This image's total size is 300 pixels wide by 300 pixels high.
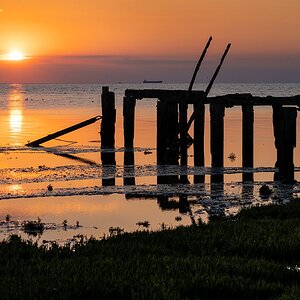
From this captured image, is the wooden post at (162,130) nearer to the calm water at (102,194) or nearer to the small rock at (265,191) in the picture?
the calm water at (102,194)

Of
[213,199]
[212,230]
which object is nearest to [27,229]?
[212,230]

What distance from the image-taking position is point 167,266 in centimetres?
1116

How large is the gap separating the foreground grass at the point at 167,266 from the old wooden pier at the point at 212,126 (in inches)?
398

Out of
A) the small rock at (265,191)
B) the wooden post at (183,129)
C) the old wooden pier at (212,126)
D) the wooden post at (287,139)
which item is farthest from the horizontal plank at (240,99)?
the small rock at (265,191)

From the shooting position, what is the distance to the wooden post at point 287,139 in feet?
79.0

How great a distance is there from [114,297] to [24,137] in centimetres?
4198

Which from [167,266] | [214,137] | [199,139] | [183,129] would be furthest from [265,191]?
[167,266]

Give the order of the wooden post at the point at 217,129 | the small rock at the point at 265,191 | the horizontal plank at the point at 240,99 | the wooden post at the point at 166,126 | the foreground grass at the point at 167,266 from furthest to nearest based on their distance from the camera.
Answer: the wooden post at the point at 166,126
the wooden post at the point at 217,129
the horizontal plank at the point at 240,99
the small rock at the point at 265,191
the foreground grass at the point at 167,266

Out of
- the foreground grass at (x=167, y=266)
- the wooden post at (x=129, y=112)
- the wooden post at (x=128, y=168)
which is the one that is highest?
the wooden post at (x=129, y=112)

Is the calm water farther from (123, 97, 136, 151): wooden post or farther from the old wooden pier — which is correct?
(123, 97, 136, 151): wooden post

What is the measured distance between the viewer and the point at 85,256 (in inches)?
477

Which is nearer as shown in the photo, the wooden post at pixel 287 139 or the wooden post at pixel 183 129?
the wooden post at pixel 287 139

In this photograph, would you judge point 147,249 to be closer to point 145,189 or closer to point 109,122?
point 145,189

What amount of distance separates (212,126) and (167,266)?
18.1 metres
